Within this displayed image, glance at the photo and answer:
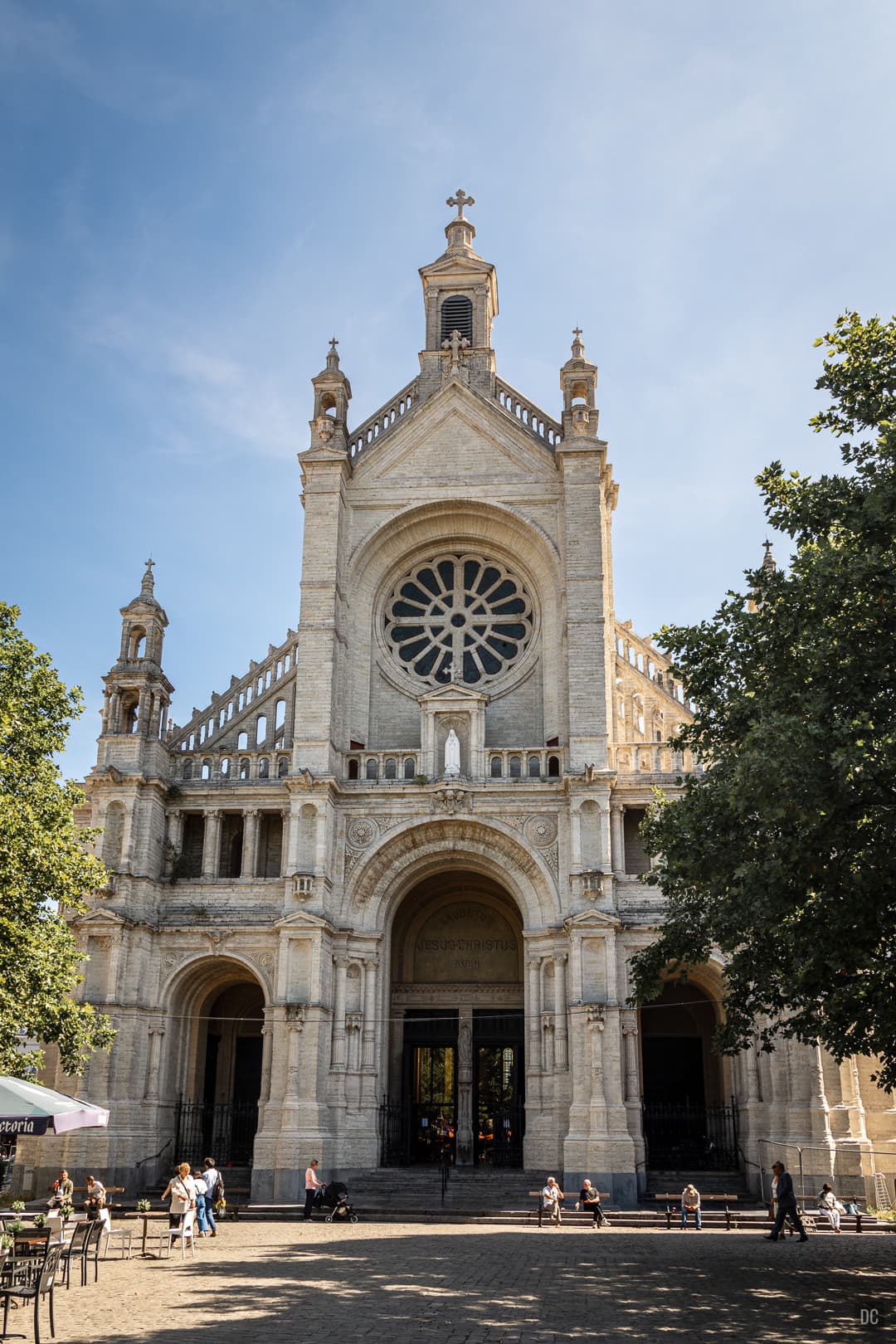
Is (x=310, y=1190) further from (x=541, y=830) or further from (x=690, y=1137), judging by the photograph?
(x=690, y=1137)

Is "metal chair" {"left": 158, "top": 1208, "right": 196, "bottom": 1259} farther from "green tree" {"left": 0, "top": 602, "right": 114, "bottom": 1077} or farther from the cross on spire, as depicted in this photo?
the cross on spire

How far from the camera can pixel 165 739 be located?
3538 cm

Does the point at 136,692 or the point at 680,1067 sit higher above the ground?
the point at 136,692

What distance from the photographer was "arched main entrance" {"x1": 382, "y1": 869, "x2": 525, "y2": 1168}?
34.2 metres

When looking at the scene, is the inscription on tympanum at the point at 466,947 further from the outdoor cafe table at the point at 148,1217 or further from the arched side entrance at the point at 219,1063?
the outdoor cafe table at the point at 148,1217

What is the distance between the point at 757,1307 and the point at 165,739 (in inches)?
976

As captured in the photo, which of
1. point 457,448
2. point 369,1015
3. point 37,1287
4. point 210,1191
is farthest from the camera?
point 457,448

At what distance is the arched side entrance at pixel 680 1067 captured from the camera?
33803mm

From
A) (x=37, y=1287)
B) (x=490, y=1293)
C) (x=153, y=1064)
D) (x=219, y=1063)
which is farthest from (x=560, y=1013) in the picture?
(x=37, y=1287)

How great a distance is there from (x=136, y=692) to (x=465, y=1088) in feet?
48.1

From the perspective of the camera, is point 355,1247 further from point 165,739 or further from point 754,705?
point 165,739

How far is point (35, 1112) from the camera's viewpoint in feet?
52.1

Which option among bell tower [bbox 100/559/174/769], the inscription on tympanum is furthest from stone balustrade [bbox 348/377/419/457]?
the inscription on tympanum

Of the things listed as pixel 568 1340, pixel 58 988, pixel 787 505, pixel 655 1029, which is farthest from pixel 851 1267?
pixel 655 1029
